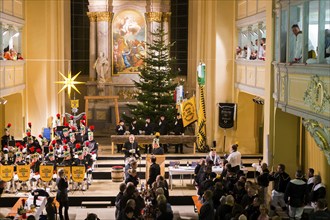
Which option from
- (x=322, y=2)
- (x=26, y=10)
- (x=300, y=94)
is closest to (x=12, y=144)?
(x=26, y=10)

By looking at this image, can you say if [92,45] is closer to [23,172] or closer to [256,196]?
[23,172]

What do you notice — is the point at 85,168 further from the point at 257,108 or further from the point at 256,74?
the point at 257,108

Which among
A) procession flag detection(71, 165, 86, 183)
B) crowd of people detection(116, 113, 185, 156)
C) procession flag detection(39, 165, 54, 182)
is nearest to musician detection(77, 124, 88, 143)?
crowd of people detection(116, 113, 185, 156)

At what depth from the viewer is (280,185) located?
17297mm

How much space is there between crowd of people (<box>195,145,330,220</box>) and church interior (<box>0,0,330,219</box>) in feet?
0.47

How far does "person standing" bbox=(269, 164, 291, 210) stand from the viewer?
680 inches

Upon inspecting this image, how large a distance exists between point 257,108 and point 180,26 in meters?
11.7

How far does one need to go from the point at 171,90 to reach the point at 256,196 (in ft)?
51.7

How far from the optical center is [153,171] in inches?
770

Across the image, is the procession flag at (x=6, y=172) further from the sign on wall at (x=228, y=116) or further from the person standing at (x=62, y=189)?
the sign on wall at (x=228, y=116)

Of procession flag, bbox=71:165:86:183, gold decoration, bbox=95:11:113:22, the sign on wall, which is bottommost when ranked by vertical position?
procession flag, bbox=71:165:86:183

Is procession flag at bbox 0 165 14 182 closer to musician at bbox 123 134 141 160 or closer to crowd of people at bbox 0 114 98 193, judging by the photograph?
crowd of people at bbox 0 114 98 193

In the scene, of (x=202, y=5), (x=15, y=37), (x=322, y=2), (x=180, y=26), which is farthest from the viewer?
(x=180, y=26)

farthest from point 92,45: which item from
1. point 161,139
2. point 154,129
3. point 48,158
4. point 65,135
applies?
point 48,158
